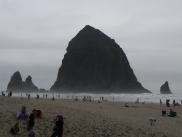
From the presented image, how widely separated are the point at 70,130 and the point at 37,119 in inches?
103

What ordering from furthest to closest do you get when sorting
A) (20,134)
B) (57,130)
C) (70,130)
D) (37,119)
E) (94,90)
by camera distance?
(94,90) < (37,119) < (70,130) < (20,134) < (57,130)

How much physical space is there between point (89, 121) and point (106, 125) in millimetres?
1315

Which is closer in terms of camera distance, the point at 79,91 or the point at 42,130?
the point at 42,130

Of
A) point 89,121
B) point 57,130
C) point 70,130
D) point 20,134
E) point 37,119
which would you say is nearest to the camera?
point 57,130

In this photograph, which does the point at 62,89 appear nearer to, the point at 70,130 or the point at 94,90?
the point at 94,90

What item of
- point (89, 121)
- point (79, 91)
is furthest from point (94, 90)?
point (89, 121)

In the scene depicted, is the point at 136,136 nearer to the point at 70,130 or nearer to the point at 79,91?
the point at 70,130

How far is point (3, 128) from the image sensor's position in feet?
66.5

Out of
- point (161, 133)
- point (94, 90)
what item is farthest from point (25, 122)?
point (94, 90)

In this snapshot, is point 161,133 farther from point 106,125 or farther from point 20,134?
point 20,134

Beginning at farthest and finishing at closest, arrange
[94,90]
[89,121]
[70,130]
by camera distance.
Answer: [94,90]
[89,121]
[70,130]

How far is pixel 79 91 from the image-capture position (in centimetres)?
19875

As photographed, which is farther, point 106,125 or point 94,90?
point 94,90

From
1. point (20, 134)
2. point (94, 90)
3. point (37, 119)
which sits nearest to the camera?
point (20, 134)
